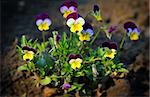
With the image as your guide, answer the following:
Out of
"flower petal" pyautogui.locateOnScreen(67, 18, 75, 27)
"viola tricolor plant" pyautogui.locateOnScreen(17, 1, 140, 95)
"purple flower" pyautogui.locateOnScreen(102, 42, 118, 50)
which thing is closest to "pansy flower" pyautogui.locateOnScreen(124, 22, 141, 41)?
"viola tricolor plant" pyautogui.locateOnScreen(17, 1, 140, 95)

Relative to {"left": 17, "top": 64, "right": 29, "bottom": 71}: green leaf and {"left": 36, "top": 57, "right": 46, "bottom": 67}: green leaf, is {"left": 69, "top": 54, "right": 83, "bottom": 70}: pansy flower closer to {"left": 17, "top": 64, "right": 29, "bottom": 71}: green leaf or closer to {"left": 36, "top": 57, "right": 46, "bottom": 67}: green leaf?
{"left": 36, "top": 57, "right": 46, "bottom": 67}: green leaf

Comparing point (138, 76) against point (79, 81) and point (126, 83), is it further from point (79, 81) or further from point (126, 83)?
point (79, 81)

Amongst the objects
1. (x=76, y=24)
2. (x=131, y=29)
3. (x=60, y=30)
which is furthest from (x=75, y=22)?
(x=60, y=30)

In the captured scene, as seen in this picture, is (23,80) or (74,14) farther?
(23,80)

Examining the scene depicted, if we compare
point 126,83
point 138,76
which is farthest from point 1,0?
point 126,83

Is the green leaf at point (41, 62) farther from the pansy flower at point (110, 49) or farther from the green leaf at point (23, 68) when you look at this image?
the pansy flower at point (110, 49)
